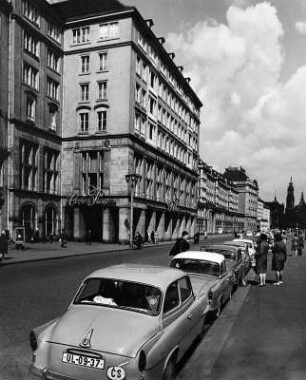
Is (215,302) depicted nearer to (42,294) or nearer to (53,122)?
(42,294)

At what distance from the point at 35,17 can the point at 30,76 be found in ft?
19.3

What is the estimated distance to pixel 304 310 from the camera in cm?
1004

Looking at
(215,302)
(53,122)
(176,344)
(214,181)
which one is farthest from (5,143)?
(214,181)

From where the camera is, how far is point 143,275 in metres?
5.89

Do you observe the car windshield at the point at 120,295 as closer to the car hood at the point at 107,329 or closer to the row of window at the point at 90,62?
the car hood at the point at 107,329

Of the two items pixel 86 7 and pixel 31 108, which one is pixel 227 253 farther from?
pixel 86 7

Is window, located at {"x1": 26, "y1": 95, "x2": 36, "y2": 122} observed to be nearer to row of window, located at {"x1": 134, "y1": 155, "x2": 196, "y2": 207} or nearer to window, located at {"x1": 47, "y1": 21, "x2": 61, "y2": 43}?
window, located at {"x1": 47, "y1": 21, "x2": 61, "y2": 43}

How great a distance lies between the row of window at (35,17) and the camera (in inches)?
1433

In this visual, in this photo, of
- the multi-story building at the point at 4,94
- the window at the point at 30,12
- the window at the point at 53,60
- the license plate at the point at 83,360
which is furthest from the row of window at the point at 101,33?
the license plate at the point at 83,360

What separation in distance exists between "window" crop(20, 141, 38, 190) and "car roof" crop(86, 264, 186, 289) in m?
32.2

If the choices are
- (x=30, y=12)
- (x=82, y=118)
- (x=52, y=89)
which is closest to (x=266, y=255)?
(x=30, y=12)

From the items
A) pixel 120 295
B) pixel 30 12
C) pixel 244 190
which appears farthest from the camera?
pixel 244 190

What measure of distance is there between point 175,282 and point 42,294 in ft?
21.2

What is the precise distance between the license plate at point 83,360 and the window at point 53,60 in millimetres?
40742
